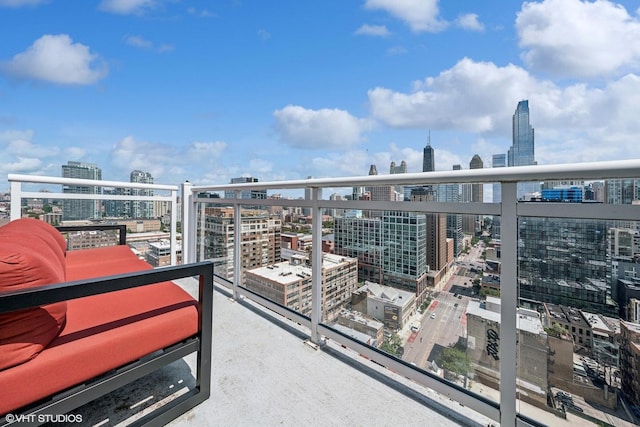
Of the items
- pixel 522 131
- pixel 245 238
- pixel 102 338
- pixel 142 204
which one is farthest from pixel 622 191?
pixel 522 131

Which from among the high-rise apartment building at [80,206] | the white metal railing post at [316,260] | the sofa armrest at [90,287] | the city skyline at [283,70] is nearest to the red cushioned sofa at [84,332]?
the sofa armrest at [90,287]

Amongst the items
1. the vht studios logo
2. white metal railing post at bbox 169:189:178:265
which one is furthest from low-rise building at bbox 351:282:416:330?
white metal railing post at bbox 169:189:178:265

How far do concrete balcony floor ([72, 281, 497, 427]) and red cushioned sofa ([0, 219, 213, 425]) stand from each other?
19cm

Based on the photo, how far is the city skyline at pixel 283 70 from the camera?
7824 millimetres

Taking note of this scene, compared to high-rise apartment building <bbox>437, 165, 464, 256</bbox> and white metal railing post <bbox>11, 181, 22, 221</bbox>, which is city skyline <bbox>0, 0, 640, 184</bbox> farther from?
high-rise apartment building <bbox>437, 165, 464, 256</bbox>

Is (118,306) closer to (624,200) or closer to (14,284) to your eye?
(14,284)

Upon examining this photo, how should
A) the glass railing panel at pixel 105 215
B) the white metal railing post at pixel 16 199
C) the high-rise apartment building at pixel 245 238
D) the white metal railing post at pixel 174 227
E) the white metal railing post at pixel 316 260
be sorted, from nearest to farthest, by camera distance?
the white metal railing post at pixel 316 260 → the high-rise apartment building at pixel 245 238 → the white metal railing post at pixel 16 199 → the glass railing panel at pixel 105 215 → the white metal railing post at pixel 174 227

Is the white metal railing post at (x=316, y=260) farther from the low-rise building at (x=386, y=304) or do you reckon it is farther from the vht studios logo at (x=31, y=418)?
the vht studios logo at (x=31, y=418)

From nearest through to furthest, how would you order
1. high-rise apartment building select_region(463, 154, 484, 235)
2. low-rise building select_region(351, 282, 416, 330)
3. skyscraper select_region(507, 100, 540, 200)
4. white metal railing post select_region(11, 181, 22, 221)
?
1. high-rise apartment building select_region(463, 154, 484, 235)
2. low-rise building select_region(351, 282, 416, 330)
3. white metal railing post select_region(11, 181, 22, 221)
4. skyscraper select_region(507, 100, 540, 200)

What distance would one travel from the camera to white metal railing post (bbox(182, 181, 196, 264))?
3707 mm

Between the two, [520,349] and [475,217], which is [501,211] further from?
[520,349]

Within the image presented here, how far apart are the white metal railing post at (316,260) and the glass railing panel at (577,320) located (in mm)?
1215

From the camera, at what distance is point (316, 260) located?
2051 millimetres

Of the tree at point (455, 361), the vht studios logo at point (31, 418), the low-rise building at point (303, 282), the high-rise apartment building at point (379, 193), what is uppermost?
the high-rise apartment building at point (379, 193)
